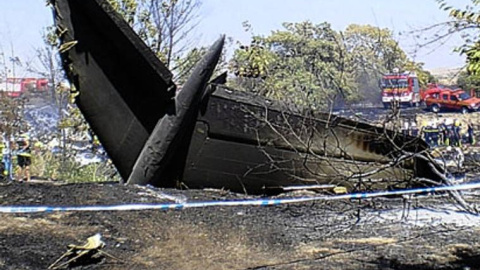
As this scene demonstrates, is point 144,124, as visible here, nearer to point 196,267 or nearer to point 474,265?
point 196,267

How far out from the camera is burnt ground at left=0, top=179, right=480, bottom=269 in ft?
15.4

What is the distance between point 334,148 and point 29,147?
872cm

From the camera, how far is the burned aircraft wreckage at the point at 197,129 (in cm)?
723

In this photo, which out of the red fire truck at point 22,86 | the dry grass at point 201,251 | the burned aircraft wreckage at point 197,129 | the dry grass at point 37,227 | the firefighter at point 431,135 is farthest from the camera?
the red fire truck at point 22,86

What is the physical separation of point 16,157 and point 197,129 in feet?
26.0

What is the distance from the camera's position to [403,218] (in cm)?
671

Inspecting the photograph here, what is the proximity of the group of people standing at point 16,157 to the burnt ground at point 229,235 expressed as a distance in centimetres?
644

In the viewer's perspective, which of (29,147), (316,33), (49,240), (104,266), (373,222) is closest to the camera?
(104,266)

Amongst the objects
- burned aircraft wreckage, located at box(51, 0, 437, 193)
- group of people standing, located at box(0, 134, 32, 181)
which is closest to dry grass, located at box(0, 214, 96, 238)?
burned aircraft wreckage, located at box(51, 0, 437, 193)

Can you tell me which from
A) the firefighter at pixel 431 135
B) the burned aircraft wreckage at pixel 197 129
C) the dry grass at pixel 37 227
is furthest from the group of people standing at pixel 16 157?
the firefighter at pixel 431 135

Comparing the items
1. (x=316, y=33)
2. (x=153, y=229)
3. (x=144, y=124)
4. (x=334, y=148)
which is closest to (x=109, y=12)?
(x=144, y=124)

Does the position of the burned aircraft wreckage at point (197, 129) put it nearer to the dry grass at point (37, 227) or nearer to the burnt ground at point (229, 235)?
the burnt ground at point (229, 235)

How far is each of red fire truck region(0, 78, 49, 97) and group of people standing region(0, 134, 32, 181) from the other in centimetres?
195

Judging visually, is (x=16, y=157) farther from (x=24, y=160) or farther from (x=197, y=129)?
(x=197, y=129)
